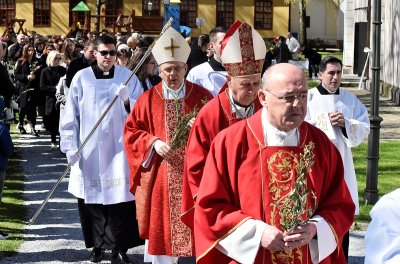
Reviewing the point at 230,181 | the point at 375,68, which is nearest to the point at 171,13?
the point at 375,68

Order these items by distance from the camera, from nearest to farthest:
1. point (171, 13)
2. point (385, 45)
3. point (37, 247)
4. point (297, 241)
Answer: point (297, 241) → point (37, 247) → point (171, 13) → point (385, 45)

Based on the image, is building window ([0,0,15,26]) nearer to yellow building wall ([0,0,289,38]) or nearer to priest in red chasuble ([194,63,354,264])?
yellow building wall ([0,0,289,38])

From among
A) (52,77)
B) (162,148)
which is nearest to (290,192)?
(162,148)

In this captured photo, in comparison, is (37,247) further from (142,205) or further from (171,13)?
(171,13)

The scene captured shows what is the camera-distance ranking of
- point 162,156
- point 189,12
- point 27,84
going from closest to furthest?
point 162,156 → point 27,84 → point 189,12

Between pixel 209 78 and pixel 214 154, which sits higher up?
pixel 209 78

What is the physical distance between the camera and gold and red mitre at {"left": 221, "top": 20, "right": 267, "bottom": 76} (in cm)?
646

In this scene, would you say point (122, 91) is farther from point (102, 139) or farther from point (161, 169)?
point (161, 169)

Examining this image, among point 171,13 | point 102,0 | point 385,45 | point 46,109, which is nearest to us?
point 46,109

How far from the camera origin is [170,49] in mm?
7844

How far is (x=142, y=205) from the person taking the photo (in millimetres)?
8141

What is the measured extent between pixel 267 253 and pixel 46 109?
465 inches

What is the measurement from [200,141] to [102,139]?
2697 mm

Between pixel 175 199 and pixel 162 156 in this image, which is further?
pixel 175 199
